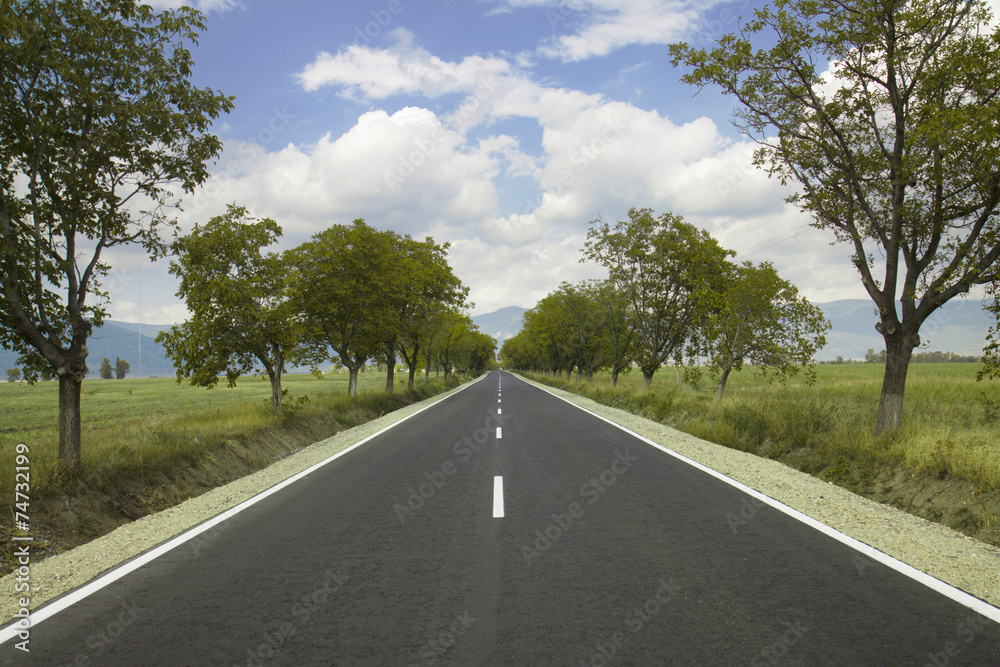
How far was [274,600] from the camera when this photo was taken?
13.3ft

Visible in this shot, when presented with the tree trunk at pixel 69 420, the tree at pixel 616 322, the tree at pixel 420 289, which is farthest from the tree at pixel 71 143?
the tree at pixel 616 322

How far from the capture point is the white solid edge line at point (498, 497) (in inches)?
253

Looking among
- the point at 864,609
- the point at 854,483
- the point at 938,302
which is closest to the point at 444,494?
the point at 864,609

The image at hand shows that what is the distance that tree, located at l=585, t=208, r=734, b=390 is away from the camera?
28.2 metres

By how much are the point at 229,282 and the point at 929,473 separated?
48.6 ft

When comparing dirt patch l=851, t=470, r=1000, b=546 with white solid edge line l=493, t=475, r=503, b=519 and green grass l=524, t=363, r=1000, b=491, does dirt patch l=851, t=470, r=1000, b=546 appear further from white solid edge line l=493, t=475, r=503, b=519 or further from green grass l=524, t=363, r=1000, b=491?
white solid edge line l=493, t=475, r=503, b=519

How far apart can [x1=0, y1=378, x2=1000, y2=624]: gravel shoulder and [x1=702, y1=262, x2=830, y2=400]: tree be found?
43.5 feet

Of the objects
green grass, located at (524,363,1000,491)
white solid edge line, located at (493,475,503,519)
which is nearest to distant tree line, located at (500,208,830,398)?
green grass, located at (524,363,1000,491)

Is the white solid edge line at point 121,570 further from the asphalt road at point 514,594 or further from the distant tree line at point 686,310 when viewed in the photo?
the distant tree line at point 686,310

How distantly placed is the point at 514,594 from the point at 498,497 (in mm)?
3111

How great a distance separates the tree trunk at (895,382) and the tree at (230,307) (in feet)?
46.0

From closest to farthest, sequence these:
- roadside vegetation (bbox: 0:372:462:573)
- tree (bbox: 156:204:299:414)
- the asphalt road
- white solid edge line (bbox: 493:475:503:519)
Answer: the asphalt road → roadside vegetation (bbox: 0:372:462:573) → white solid edge line (bbox: 493:475:503:519) → tree (bbox: 156:204:299:414)

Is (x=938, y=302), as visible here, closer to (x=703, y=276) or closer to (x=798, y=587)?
(x=798, y=587)

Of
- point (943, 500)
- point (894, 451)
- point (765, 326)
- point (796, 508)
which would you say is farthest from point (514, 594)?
point (765, 326)
